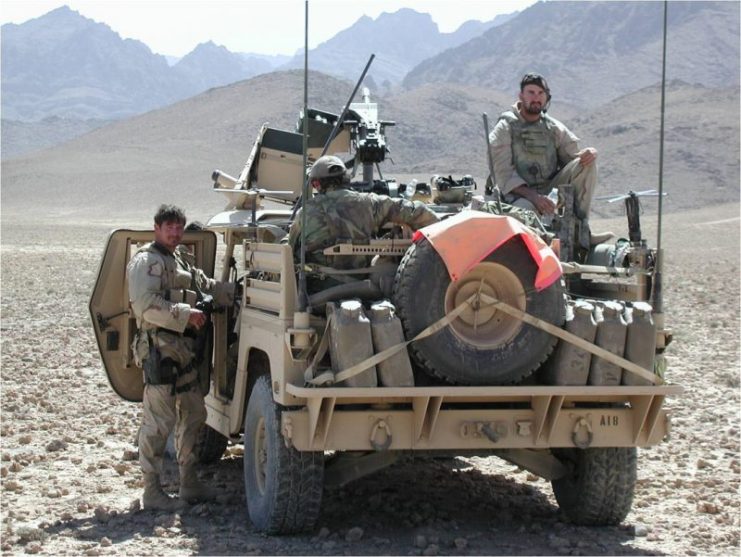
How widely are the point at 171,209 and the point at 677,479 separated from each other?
12.4ft

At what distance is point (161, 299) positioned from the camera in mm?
7961

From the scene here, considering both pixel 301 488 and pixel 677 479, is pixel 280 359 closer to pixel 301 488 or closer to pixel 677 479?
pixel 301 488

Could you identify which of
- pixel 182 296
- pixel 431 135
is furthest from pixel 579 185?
pixel 431 135

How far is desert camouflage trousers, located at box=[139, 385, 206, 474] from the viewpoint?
810 centimetres

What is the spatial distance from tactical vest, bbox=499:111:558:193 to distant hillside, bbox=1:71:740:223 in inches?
2177

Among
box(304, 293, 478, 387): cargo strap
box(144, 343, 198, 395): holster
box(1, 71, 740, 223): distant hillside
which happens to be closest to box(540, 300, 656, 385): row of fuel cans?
box(304, 293, 478, 387): cargo strap

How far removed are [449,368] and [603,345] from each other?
2.86 feet

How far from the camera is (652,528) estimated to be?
762 centimetres

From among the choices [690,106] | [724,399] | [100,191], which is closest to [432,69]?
[690,106]

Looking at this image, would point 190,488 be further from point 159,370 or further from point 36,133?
point 36,133

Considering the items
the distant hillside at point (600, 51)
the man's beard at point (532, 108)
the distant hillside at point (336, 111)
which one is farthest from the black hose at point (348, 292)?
the distant hillside at point (600, 51)

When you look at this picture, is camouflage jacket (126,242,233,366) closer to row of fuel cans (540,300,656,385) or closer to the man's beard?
row of fuel cans (540,300,656,385)

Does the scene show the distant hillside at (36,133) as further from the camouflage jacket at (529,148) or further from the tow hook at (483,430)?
the tow hook at (483,430)

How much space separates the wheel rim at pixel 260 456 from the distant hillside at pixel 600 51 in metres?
125
